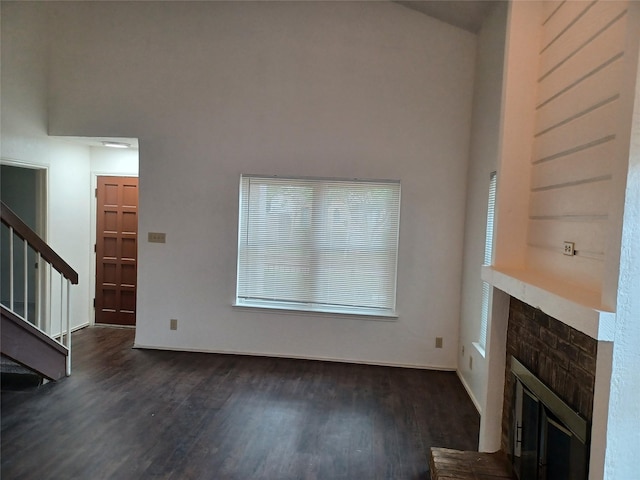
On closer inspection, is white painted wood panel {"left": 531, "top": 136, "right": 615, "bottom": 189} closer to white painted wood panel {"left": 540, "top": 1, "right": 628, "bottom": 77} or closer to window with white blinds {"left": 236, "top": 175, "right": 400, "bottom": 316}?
white painted wood panel {"left": 540, "top": 1, "right": 628, "bottom": 77}

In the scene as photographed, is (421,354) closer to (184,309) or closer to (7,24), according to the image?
(184,309)

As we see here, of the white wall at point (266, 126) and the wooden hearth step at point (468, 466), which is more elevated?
the white wall at point (266, 126)

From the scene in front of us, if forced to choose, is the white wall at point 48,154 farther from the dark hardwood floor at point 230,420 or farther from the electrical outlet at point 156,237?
the dark hardwood floor at point 230,420

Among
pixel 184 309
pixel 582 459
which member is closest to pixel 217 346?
pixel 184 309

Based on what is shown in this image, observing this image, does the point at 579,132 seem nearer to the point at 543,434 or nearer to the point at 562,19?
the point at 562,19

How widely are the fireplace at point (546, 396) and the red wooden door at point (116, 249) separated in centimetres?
484

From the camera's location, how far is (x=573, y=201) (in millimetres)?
1956

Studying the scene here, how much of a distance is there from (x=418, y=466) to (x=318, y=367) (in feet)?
6.13

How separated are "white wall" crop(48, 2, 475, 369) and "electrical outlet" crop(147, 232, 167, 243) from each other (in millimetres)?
55

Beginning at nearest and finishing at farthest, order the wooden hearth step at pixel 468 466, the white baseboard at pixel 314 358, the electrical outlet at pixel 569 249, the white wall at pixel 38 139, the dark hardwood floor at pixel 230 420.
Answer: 1. the electrical outlet at pixel 569 249
2. the wooden hearth step at pixel 468 466
3. the dark hardwood floor at pixel 230 420
4. the white wall at pixel 38 139
5. the white baseboard at pixel 314 358

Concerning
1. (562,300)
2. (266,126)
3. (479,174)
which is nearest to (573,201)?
(562,300)

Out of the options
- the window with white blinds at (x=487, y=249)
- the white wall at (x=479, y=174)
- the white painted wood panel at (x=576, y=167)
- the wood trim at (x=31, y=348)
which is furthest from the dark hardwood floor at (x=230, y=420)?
the white painted wood panel at (x=576, y=167)

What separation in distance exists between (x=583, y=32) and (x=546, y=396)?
64.2 inches

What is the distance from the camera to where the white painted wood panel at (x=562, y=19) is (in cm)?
196
